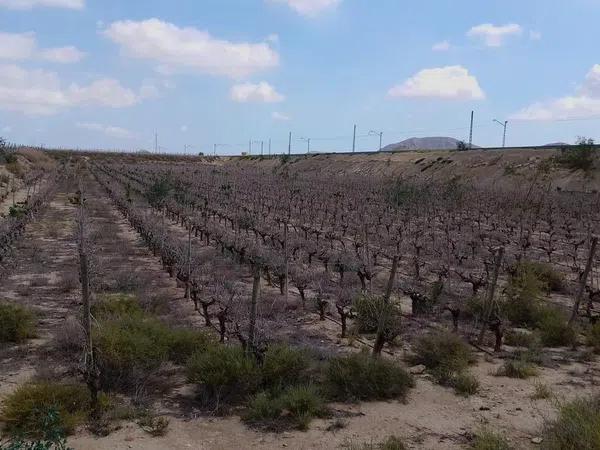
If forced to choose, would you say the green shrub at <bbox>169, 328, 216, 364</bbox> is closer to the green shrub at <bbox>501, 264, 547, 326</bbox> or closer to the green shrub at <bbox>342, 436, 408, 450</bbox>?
the green shrub at <bbox>342, 436, 408, 450</bbox>

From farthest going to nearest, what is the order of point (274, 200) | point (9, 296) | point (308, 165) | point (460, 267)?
point (308, 165)
point (274, 200)
point (460, 267)
point (9, 296)

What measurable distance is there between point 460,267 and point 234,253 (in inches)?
246

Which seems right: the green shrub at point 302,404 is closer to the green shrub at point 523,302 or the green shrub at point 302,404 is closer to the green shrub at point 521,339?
the green shrub at point 521,339

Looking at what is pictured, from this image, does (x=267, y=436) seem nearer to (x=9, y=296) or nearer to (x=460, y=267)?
(x=9, y=296)

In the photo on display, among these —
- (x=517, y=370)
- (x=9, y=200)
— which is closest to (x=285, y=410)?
(x=517, y=370)

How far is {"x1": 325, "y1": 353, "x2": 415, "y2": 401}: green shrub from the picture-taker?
738cm

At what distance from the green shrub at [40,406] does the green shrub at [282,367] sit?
2.23 meters

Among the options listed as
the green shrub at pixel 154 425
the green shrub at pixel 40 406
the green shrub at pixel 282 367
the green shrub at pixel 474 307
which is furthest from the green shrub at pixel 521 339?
the green shrub at pixel 40 406

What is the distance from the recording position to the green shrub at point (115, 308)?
9375 millimetres

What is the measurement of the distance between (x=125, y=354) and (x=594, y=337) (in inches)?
290

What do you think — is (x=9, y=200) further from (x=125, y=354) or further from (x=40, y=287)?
(x=125, y=354)

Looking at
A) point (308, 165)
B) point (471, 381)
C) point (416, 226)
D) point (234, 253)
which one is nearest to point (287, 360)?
point (471, 381)

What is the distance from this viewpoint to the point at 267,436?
6.34 meters

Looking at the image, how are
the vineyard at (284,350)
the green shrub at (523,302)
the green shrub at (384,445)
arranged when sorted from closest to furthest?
the green shrub at (384,445), the vineyard at (284,350), the green shrub at (523,302)
